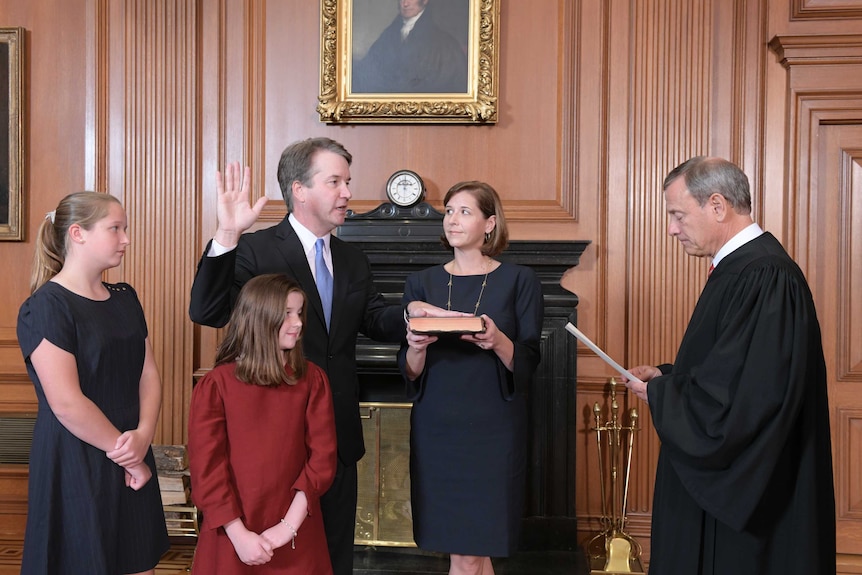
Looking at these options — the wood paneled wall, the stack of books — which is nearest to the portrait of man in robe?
the wood paneled wall

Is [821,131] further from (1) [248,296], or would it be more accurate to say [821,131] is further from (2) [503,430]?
(1) [248,296]

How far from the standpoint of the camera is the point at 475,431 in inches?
119

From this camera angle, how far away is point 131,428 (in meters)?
2.84

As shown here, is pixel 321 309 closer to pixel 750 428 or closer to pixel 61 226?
pixel 61 226

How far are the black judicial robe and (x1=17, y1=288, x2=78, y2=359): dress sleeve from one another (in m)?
1.85

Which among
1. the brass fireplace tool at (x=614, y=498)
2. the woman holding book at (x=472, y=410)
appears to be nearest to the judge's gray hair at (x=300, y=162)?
the woman holding book at (x=472, y=410)

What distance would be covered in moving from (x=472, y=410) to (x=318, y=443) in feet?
2.08

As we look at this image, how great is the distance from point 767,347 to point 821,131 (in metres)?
2.91

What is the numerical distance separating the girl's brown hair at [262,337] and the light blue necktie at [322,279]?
25 cm

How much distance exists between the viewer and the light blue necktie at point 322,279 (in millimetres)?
2953

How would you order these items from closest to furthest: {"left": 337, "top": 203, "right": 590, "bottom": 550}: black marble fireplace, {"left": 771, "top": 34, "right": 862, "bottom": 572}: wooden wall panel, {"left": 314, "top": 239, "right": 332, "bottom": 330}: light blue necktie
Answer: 1. {"left": 314, "top": 239, "right": 332, "bottom": 330}: light blue necktie
2. {"left": 337, "top": 203, "right": 590, "bottom": 550}: black marble fireplace
3. {"left": 771, "top": 34, "right": 862, "bottom": 572}: wooden wall panel

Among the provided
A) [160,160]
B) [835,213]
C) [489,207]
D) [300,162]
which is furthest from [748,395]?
[160,160]

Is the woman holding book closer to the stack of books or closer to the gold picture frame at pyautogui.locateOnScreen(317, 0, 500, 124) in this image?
the gold picture frame at pyautogui.locateOnScreen(317, 0, 500, 124)

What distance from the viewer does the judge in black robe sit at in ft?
7.52
